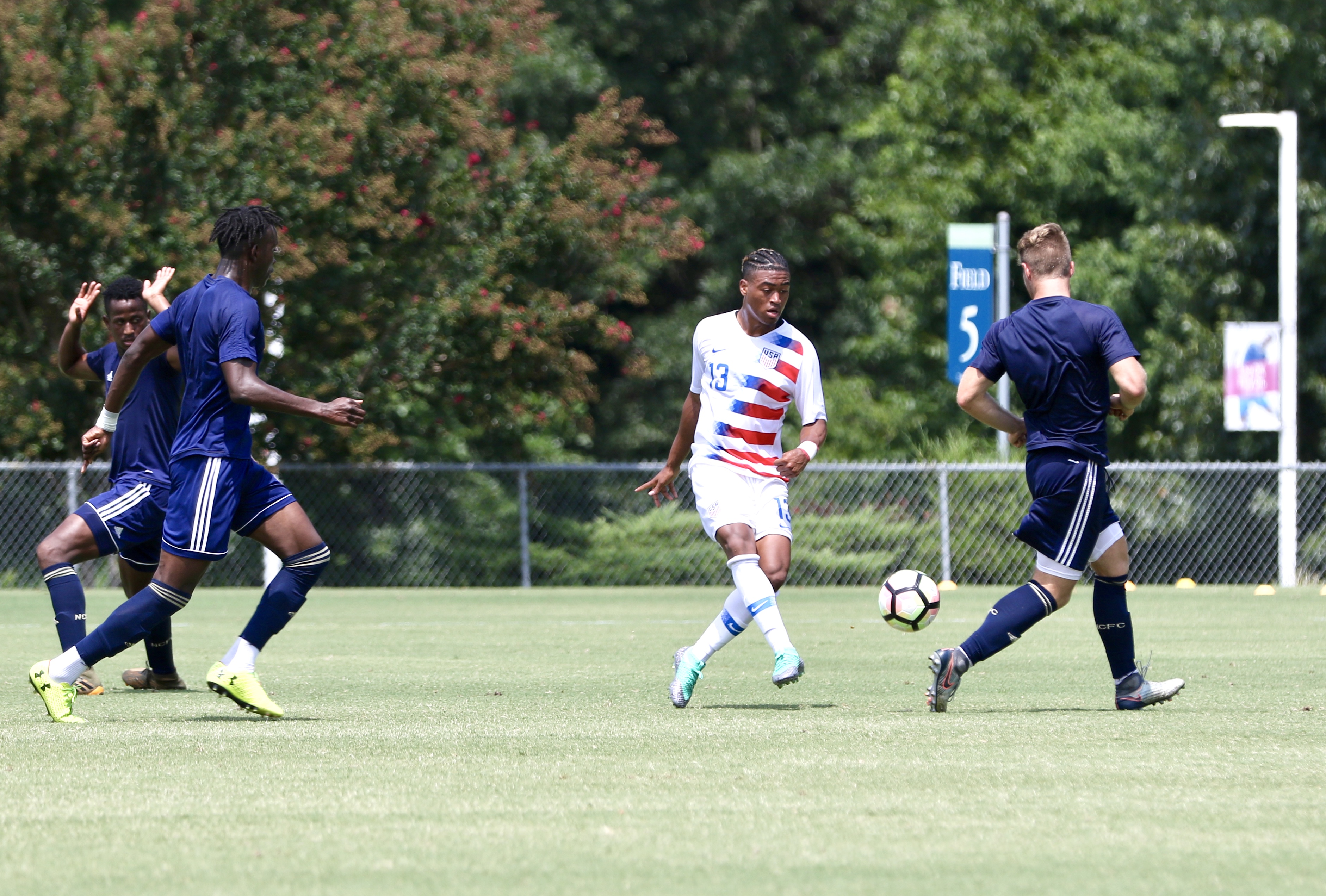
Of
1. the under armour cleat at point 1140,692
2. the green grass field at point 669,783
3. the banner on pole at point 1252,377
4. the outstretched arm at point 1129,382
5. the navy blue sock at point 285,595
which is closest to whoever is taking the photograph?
the green grass field at point 669,783

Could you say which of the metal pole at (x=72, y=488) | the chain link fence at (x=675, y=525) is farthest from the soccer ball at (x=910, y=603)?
the metal pole at (x=72, y=488)

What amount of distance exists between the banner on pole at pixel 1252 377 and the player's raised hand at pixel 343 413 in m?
15.2

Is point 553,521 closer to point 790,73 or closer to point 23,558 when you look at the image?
point 23,558

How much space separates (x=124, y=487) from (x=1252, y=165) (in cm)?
1908

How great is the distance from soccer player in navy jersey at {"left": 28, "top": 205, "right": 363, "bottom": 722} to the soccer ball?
2.72 m

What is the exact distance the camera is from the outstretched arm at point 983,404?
277 inches

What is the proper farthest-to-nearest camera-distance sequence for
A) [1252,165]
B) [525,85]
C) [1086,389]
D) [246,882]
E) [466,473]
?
[525,85]
[1252,165]
[466,473]
[1086,389]
[246,882]

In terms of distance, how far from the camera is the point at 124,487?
8.26 meters

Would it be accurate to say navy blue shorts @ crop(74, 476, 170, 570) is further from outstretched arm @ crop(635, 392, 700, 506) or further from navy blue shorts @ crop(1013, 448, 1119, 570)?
navy blue shorts @ crop(1013, 448, 1119, 570)

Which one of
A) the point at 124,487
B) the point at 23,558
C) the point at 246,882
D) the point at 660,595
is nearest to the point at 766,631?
the point at 124,487

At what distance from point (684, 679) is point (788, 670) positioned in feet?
1.62

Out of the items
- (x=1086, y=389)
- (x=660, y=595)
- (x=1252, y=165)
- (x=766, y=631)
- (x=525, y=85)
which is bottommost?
(x=660, y=595)

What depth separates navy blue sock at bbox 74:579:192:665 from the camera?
270 inches

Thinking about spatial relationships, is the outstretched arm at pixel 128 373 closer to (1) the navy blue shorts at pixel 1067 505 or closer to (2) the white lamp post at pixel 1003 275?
(1) the navy blue shorts at pixel 1067 505
